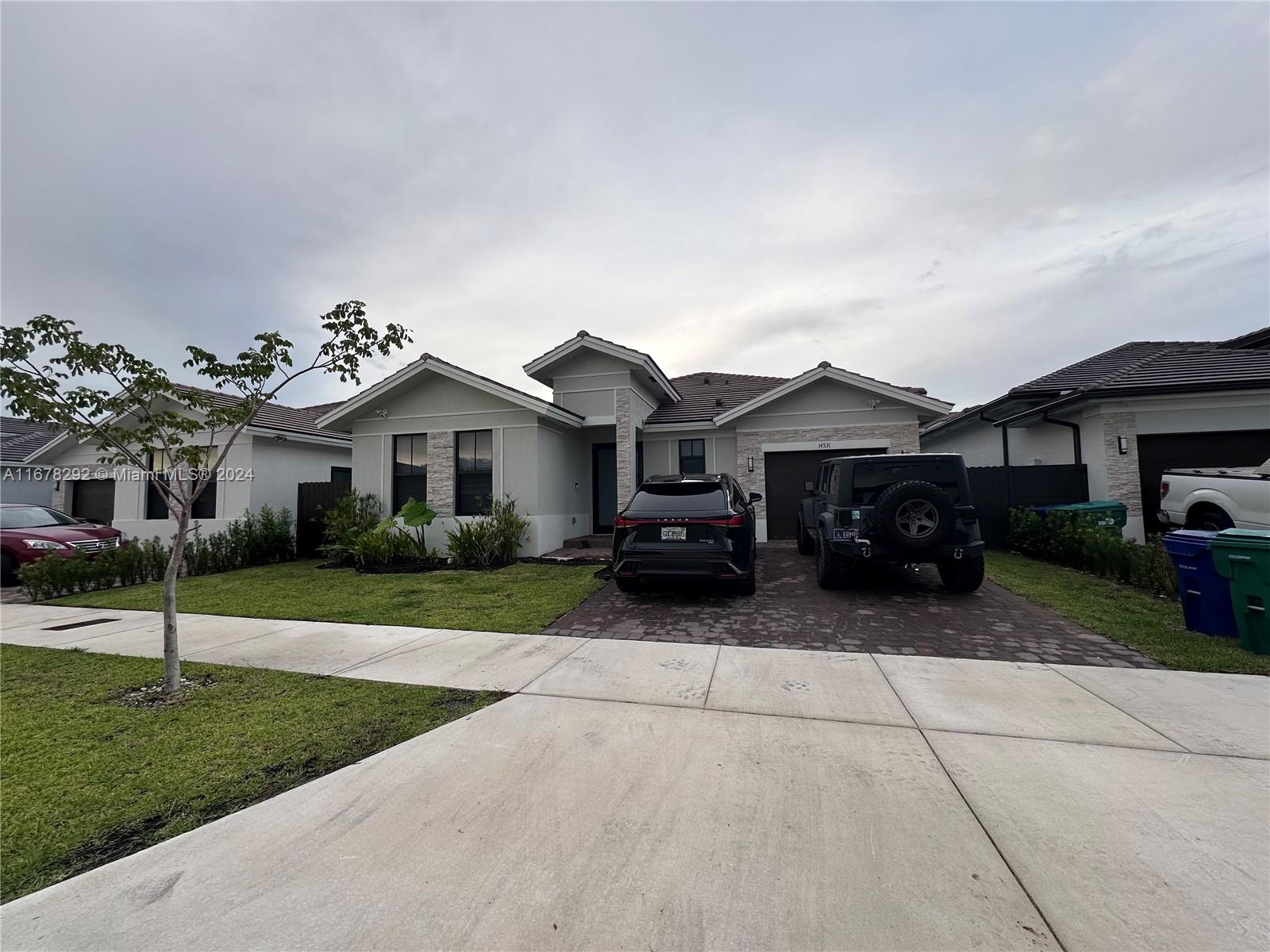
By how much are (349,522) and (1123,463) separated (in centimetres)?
1698

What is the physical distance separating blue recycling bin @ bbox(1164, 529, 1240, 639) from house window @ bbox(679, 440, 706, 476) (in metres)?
9.38

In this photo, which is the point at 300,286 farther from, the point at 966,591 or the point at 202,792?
the point at 966,591

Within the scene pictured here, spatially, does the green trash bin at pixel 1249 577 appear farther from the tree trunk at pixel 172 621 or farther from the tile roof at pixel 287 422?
the tile roof at pixel 287 422

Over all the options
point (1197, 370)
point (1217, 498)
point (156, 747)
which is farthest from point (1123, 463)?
point (156, 747)

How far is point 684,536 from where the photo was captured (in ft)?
21.9

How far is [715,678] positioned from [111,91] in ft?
38.5

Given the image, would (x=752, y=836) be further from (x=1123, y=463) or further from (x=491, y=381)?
(x=1123, y=463)

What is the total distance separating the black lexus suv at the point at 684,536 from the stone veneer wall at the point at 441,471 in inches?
255

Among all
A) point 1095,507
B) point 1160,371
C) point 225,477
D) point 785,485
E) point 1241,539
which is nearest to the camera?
point 1241,539

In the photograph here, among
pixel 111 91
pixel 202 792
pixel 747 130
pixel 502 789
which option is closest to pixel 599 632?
pixel 502 789

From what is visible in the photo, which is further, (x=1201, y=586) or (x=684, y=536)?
(x=684, y=536)

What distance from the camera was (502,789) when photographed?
2.67 m

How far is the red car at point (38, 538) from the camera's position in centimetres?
1018
